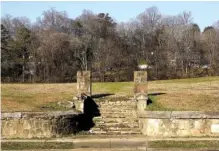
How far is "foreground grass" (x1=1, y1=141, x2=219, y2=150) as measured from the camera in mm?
15242

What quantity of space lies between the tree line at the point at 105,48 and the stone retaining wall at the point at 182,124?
130 feet

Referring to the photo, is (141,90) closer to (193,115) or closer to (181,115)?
(181,115)

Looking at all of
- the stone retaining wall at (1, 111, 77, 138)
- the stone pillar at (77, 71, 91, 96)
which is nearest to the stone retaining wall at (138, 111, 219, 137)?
the stone retaining wall at (1, 111, 77, 138)

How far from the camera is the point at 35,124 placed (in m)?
17.5

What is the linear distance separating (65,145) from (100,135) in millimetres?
2798

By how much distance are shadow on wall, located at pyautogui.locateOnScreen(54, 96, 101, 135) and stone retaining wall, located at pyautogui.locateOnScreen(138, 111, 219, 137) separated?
2.69 meters

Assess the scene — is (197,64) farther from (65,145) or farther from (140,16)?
(65,145)

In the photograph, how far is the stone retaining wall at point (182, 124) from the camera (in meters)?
17.6

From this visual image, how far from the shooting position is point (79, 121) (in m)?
18.8

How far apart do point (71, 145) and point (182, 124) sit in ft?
15.0

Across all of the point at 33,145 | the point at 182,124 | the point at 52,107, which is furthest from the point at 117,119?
the point at 33,145

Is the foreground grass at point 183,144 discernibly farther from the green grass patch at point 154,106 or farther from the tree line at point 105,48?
the tree line at point 105,48

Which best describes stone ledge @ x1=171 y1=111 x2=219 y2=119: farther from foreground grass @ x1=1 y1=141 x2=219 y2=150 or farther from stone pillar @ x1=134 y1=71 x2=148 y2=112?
stone pillar @ x1=134 y1=71 x2=148 y2=112

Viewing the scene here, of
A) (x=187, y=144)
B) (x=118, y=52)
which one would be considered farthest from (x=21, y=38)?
(x=187, y=144)
